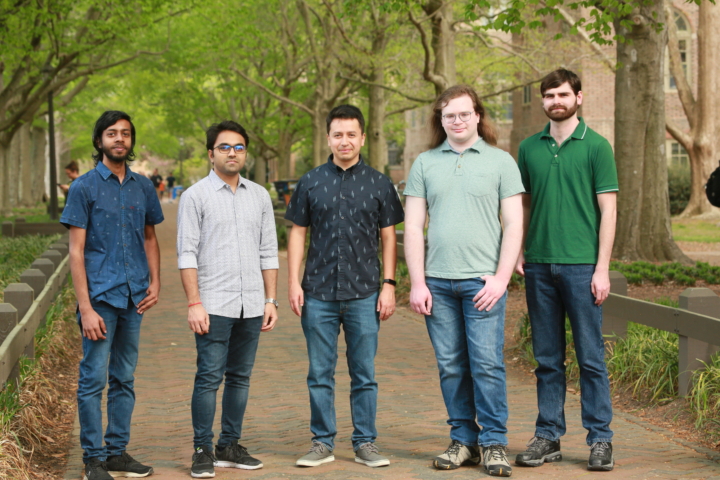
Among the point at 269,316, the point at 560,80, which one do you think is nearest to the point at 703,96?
the point at 560,80

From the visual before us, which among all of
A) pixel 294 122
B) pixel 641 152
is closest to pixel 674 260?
pixel 641 152

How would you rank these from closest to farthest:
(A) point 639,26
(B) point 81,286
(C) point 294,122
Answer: (B) point 81,286 → (A) point 639,26 → (C) point 294,122

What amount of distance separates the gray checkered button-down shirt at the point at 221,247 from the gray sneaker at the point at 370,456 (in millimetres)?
→ 934

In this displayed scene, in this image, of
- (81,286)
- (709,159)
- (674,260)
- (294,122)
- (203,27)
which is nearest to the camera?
(81,286)

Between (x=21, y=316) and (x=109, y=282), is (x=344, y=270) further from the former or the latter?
(x=21, y=316)

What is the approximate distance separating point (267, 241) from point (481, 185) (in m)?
1.23

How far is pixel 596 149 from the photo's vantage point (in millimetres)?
4797

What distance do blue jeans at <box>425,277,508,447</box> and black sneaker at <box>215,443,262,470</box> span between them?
1108mm

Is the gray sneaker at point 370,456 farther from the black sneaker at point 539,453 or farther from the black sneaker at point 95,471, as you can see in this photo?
the black sneaker at point 95,471

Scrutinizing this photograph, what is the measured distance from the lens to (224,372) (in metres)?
5.04

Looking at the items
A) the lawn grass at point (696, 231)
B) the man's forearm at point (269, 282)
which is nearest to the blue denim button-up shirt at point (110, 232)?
the man's forearm at point (269, 282)

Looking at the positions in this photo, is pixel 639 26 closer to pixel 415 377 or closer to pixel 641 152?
pixel 641 152

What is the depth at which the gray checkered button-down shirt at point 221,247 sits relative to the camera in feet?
15.6

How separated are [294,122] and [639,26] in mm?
25504
